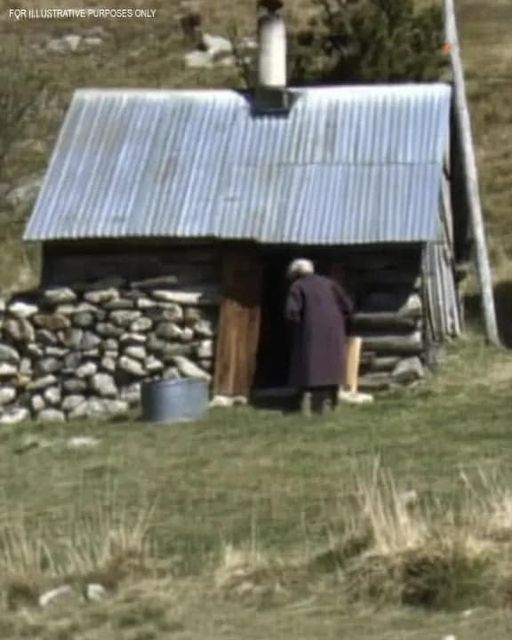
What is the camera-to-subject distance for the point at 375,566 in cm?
932

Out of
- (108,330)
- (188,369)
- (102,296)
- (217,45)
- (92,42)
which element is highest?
(92,42)

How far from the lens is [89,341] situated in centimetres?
1856

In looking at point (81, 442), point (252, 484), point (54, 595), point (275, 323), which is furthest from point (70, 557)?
point (275, 323)

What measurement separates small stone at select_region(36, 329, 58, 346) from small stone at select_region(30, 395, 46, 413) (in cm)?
54

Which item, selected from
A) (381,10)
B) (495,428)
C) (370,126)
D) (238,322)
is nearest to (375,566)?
(495,428)

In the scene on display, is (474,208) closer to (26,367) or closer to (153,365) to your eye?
(153,365)

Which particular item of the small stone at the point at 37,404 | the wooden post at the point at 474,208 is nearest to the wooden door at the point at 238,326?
the small stone at the point at 37,404

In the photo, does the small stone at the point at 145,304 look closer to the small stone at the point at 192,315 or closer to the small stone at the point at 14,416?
the small stone at the point at 192,315

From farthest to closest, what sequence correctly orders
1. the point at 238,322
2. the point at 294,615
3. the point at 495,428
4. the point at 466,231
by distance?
the point at 466,231
the point at 238,322
the point at 495,428
the point at 294,615

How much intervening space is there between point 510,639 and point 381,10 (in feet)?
73.5

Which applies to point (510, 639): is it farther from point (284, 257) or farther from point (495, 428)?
point (284, 257)

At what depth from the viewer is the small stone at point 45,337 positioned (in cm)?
1866

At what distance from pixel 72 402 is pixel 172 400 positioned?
1465 millimetres

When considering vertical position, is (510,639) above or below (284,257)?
below
